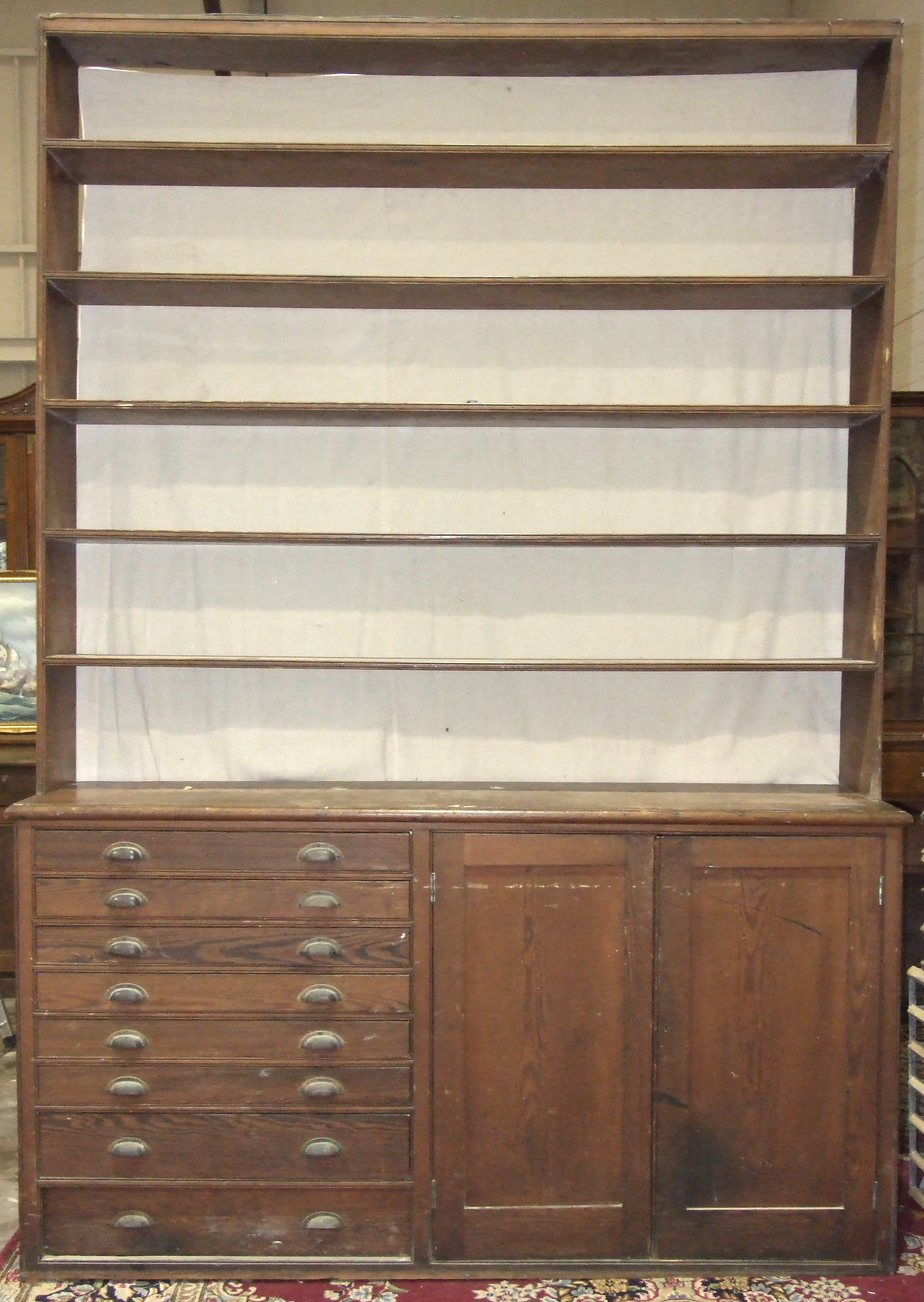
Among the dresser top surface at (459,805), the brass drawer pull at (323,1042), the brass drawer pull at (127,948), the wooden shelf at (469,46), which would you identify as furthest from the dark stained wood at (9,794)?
the wooden shelf at (469,46)

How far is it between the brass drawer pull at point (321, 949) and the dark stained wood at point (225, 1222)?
50cm

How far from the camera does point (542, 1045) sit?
208 centimetres

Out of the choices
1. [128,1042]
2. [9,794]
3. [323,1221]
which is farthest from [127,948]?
[9,794]

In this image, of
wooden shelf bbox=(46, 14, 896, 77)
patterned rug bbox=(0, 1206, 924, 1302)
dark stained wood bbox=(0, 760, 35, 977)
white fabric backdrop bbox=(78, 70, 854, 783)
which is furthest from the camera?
dark stained wood bbox=(0, 760, 35, 977)

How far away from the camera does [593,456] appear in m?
2.45

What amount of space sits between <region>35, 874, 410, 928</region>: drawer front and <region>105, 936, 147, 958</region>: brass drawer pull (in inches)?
1.3

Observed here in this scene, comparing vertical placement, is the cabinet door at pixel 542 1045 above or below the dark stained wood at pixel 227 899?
below

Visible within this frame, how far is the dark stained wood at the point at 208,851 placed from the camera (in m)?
2.08

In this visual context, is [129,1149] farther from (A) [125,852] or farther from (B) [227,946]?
(A) [125,852]

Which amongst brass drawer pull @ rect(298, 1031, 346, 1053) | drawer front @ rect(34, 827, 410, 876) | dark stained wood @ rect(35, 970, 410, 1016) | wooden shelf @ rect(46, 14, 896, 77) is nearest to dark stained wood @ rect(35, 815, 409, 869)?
drawer front @ rect(34, 827, 410, 876)

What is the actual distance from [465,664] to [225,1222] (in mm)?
1320

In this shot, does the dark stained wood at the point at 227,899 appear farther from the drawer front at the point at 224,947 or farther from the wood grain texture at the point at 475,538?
the wood grain texture at the point at 475,538

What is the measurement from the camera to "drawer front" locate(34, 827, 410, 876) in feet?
6.84

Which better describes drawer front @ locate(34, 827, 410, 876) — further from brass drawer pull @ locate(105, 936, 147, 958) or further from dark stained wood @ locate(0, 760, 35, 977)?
dark stained wood @ locate(0, 760, 35, 977)
